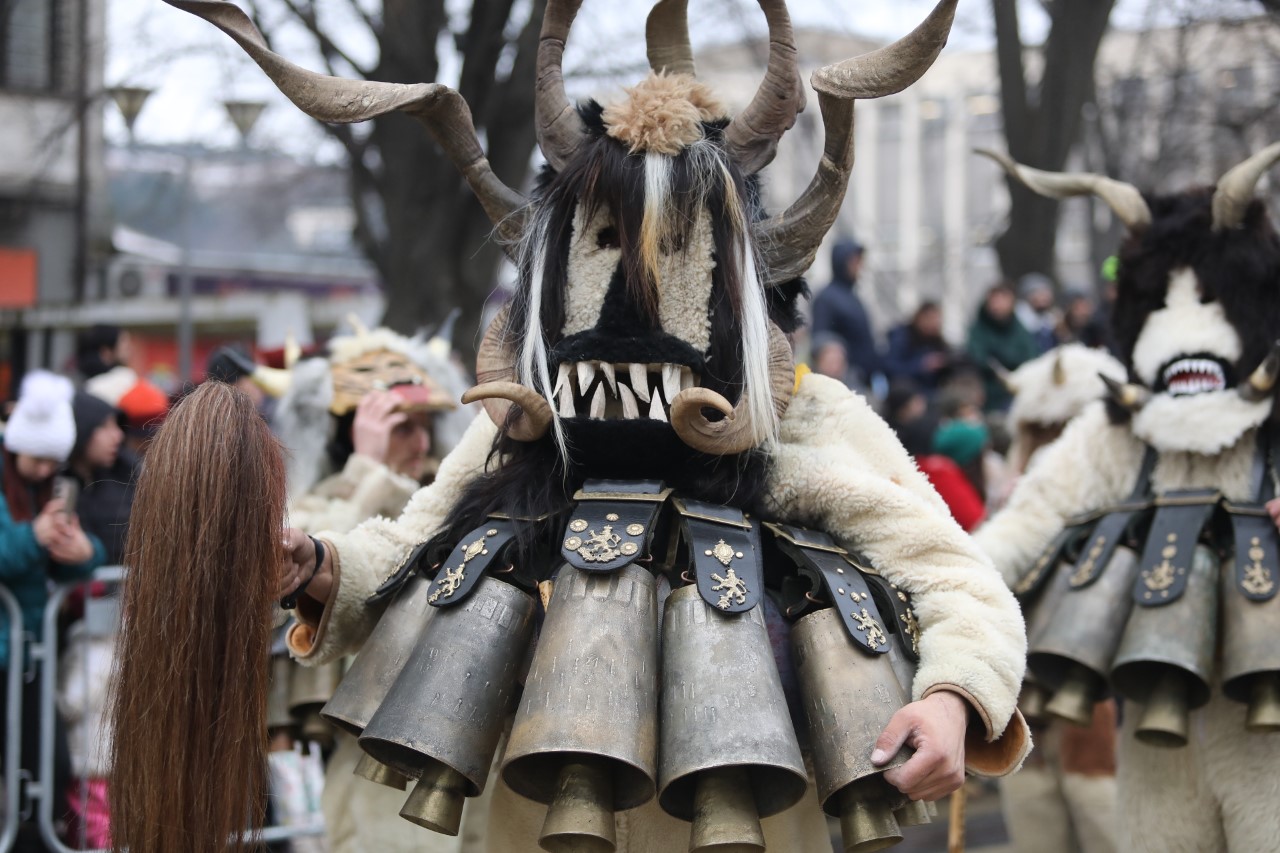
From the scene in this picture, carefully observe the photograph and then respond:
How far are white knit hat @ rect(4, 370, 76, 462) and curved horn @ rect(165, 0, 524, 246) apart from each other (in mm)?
2917

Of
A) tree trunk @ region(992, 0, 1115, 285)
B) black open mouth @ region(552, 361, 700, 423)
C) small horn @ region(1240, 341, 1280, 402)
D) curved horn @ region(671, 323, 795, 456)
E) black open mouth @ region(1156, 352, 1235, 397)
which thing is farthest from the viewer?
tree trunk @ region(992, 0, 1115, 285)

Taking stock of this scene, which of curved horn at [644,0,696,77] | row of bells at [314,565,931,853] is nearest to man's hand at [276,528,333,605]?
row of bells at [314,565,931,853]

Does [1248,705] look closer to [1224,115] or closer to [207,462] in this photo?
[207,462]

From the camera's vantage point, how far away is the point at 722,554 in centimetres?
259

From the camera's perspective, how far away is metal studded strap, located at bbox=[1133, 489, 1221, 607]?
371 centimetres

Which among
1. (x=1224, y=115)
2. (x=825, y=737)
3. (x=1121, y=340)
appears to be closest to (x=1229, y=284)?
(x=1121, y=340)

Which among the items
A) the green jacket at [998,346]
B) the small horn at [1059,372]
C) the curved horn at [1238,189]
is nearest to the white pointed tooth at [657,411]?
the curved horn at [1238,189]

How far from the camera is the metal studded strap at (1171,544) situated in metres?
3.71

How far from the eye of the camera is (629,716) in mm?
2412

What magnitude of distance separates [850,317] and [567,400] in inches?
258

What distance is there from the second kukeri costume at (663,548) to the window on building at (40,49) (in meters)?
16.2

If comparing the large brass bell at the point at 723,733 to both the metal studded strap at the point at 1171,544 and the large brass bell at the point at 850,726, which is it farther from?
the metal studded strap at the point at 1171,544

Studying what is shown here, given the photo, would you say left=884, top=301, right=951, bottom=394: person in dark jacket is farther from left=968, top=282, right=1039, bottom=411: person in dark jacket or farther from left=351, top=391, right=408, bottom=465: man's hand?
left=351, top=391, right=408, bottom=465: man's hand

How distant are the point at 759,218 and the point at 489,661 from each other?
935 millimetres
